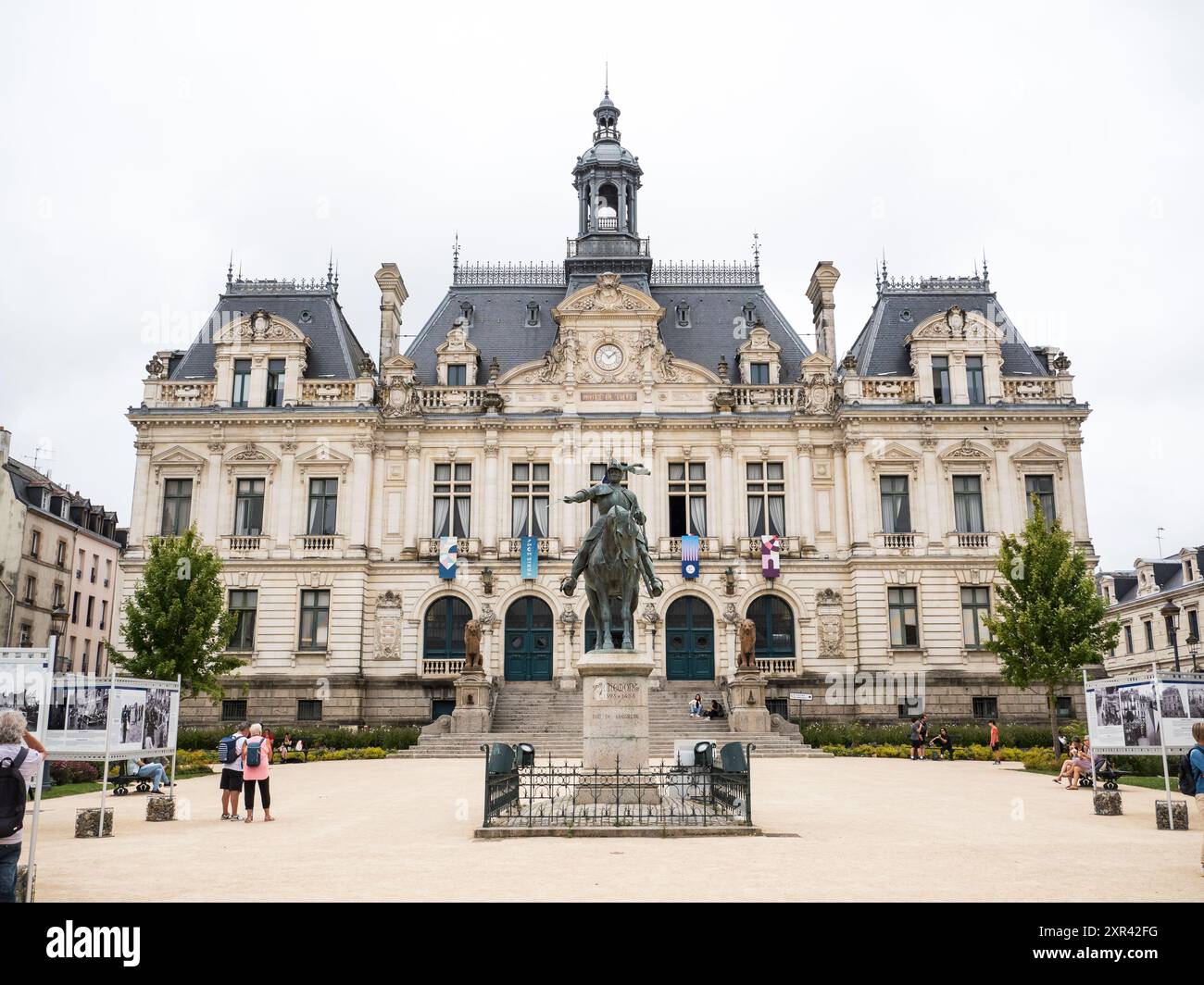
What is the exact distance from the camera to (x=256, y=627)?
41656mm

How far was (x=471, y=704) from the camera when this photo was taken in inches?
1441

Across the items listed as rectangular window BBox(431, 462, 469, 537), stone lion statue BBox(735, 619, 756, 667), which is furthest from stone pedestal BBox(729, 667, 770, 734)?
rectangular window BBox(431, 462, 469, 537)

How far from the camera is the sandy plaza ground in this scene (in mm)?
10078

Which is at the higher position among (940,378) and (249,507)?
(940,378)

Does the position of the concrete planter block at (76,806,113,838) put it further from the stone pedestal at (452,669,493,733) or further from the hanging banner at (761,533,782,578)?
the hanging banner at (761,533,782,578)

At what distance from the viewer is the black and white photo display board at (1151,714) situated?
56.6 ft

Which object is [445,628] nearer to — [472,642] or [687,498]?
[472,642]

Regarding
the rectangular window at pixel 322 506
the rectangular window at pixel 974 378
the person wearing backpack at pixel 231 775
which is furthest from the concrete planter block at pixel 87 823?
the rectangular window at pixel 974 378

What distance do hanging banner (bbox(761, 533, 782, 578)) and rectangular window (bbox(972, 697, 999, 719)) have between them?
31.4 feet

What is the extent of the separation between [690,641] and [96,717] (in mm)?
28494

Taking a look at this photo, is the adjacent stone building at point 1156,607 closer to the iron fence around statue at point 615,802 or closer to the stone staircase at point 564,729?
the stone staircase at point 564,729

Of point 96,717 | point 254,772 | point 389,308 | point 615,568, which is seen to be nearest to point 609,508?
point 615,568
